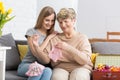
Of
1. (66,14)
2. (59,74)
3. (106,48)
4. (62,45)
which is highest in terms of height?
(66,14)

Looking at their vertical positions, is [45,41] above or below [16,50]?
above

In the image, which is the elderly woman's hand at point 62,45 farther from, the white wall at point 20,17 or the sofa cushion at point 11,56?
the white wall at point 20,17

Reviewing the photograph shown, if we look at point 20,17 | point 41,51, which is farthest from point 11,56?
point 20,17

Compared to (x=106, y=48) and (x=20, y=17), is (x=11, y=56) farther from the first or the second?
(x=20, y=17)

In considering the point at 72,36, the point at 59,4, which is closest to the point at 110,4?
the point at 59,4

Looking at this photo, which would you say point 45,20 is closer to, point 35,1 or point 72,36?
point 72,36

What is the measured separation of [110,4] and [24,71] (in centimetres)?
354

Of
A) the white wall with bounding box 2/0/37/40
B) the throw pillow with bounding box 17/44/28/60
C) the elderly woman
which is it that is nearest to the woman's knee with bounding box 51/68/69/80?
the elderly woman

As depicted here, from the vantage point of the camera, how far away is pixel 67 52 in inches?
100

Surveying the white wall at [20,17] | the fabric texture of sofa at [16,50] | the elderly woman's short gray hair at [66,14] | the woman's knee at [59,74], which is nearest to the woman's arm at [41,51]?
the woman's knee at [59,74]

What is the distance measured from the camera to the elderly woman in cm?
248

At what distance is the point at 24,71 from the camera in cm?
259

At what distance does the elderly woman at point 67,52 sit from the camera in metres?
2.48

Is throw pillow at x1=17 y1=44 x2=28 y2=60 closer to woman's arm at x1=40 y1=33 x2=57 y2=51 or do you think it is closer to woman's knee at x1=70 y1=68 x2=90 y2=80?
woman's arm at x1=40 y1=33 x2=57 y2=51
